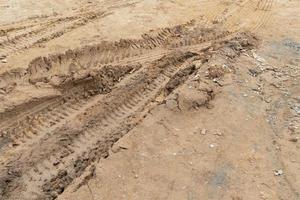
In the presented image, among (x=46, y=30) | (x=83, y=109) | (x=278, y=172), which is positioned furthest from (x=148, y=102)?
(x=46, y=30)

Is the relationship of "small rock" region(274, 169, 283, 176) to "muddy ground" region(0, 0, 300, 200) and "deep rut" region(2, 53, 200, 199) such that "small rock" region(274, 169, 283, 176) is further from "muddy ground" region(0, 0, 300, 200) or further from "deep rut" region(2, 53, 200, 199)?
"deep rut" region(2, 53, 200, 199)

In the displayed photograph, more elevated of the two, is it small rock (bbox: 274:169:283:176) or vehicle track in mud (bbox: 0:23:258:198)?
vehicle track in mud (bbox: 0:23:258:198)

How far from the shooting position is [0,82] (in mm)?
6434

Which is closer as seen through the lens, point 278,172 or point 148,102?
point 278,172

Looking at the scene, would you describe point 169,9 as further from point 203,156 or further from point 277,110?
point 203,156

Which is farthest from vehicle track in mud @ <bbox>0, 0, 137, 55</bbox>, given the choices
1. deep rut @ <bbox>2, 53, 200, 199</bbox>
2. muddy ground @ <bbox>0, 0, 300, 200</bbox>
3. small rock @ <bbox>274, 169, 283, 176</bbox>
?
small rock @ <bbox>274, 169, 283, 176</bbox>

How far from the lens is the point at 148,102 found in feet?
20.5

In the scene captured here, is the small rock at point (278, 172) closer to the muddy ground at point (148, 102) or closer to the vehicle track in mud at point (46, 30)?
the muddy ground at point (148, 102)

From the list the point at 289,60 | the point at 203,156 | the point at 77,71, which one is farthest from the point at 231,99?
the point at 77,71

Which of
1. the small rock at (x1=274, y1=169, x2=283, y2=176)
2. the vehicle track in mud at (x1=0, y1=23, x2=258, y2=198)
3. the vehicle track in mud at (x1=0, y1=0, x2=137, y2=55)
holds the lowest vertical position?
the small rock at (x1=274, y1=169, x2=283, y2=176)

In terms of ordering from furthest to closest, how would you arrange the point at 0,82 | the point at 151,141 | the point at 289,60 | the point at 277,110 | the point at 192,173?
1. the point at 289,60
2. the point at 0,82
3. the point at 277,110
4. the point at 151,141
5. the point at 192,173

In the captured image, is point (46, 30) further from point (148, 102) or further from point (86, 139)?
point (86, 139)

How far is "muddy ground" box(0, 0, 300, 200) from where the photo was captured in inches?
194

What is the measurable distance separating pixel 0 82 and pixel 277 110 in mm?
3907
